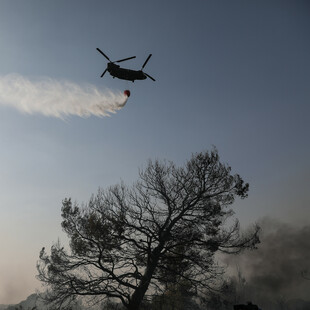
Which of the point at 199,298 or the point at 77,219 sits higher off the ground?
the point at 77,219

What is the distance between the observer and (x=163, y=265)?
1250cm

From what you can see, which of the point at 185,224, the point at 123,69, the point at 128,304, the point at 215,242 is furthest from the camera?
the point at 123,69

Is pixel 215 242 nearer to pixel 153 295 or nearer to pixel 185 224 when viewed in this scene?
pixel 185 224

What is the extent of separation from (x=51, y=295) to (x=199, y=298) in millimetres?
7618

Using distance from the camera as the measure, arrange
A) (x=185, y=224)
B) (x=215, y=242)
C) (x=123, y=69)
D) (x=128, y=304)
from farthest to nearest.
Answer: (x=123, y=69) < (x=185, y=224) < (x=215, y=242) < (x=128, y=304)

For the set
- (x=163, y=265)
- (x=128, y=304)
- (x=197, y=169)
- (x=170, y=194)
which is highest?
(x=197, y=169)

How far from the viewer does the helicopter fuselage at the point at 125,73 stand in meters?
14.3

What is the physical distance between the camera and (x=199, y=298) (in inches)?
471

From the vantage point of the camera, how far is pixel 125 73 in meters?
14.8

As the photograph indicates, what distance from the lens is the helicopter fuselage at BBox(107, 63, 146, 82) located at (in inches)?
564

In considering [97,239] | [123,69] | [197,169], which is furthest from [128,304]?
[123,69]

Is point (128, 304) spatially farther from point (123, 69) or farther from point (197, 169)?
point (123, 69)

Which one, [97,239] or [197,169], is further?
[197,169]

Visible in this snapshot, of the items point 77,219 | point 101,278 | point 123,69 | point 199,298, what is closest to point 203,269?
point 199,298
